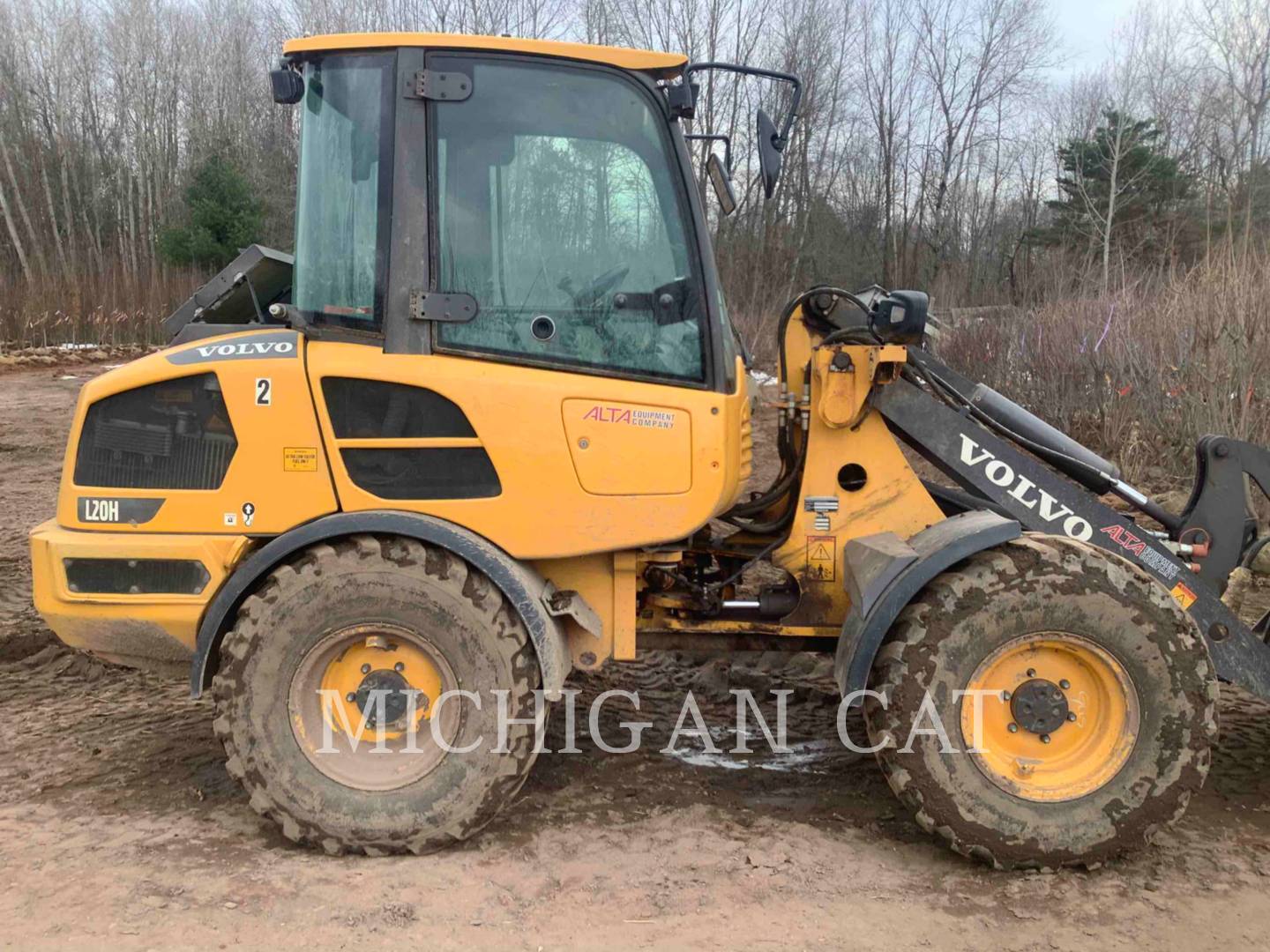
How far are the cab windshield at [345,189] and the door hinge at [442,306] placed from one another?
12 centimetres

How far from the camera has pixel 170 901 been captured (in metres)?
3.09

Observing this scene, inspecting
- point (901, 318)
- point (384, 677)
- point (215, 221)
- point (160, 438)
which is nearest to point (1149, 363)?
point (901, 318)

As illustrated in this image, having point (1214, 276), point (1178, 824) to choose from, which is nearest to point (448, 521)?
point (1178, 824)

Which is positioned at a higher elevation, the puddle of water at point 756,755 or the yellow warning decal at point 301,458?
the yellow warning decal at point 301,458

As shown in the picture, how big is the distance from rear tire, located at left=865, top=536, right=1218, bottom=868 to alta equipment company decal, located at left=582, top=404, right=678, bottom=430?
3.36ft

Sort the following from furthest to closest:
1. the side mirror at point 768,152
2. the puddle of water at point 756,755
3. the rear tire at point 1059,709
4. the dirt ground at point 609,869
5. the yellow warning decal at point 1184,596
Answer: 1. the puddle of water at point 756,755
2. the yellow warning decal at point 1184,596
3. the side mirror at point 768,152
4. the rear tire at point 1059,709
5. the dirt ground at point 609,869

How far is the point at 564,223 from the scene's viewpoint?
3414mm

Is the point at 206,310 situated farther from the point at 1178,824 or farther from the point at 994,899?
the point at 1178,824

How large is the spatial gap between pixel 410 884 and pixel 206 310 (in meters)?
2.56

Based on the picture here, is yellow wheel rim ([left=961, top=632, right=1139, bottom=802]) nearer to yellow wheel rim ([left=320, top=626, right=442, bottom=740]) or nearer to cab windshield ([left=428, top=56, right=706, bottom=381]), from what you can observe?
cab windshield ([left=428, top=56, right=706, bottom=381])

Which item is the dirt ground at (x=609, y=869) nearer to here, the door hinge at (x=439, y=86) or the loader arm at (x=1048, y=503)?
the loader arm at (x=1048, y=503)

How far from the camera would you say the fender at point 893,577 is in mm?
3334

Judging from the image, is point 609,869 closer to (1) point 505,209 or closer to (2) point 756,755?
(2) point 756,755

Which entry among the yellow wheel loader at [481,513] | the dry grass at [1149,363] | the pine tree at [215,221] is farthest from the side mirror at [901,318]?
the pine tree at [215,221]
